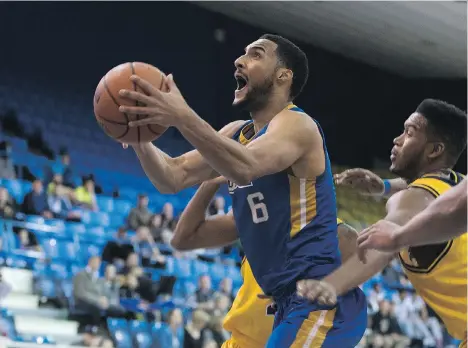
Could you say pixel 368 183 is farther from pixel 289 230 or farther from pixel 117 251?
pixel 117 251

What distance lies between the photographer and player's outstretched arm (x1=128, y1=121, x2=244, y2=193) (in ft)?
13.4

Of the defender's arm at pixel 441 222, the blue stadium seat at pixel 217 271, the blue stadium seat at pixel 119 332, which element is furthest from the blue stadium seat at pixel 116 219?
the defender's arm at pixel 441 222

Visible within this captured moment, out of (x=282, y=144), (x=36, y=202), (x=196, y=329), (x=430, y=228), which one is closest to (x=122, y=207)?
(x=36, y=202)

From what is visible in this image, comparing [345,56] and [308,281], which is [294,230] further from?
[345,56]

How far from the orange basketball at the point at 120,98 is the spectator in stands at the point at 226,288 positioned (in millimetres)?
8323

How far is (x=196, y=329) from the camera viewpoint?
414 inches

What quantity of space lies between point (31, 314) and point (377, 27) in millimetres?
8862

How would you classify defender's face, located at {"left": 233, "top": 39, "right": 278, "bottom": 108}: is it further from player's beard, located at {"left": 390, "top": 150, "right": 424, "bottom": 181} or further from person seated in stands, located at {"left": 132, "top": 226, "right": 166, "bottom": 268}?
person seated in stands, located at {"left": 132, "top": 226, "right": 166, "bottom": 268}

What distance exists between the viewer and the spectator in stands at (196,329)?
10248 mm

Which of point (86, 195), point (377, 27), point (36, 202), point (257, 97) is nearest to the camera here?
point (257, 97)

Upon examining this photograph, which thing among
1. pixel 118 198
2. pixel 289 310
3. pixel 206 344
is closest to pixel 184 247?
pixel 289 310

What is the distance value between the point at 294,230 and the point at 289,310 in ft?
1.13

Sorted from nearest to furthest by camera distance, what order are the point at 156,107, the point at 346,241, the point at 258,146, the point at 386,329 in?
the point at 156,107
the point at 258,146
the point at 346,241
the point at 386,329

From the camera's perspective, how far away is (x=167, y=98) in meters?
3.19
